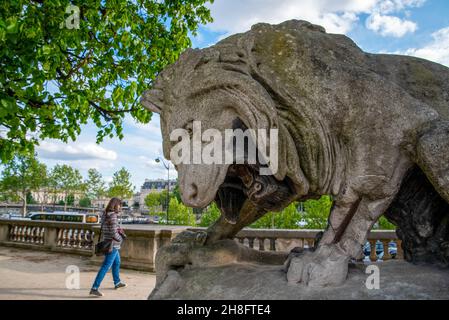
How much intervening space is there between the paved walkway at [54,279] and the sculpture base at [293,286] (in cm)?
393

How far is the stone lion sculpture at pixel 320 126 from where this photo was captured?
2197 mm

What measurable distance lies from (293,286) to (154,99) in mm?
1373

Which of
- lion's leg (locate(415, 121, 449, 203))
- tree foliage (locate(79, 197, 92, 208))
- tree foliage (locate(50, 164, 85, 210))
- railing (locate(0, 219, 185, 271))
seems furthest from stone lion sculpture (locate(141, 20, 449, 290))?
tree foliage (locate(79, 197, 92, 208))

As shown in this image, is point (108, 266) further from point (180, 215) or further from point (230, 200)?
point (180, 215)

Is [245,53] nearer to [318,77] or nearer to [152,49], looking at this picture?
[318,77]

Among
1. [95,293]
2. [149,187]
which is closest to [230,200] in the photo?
[95,293]

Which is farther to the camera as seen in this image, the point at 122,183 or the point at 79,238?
the point at 122,183

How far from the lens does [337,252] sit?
220 centimetres

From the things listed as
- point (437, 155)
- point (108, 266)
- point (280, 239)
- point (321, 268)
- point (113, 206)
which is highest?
point (437, 155)

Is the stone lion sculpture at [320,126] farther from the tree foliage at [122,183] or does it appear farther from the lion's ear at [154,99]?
the tree foliage at [122,183]

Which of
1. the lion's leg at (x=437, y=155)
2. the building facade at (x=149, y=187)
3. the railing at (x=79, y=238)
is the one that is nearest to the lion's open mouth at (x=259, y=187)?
the lion's leg at (x=437, y=155)

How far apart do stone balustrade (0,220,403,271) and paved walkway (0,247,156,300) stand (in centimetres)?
45

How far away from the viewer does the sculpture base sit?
6.51ft
